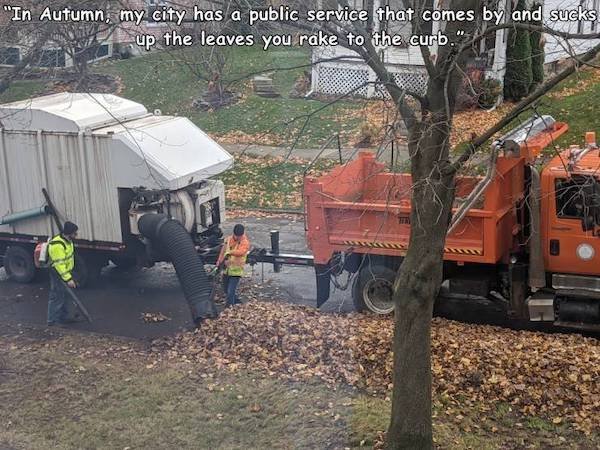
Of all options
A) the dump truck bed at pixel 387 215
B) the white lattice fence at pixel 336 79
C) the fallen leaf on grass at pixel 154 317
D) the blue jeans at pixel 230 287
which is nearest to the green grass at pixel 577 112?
the white lattice fence at pixel 336 79

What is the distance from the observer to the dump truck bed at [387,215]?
10.5m

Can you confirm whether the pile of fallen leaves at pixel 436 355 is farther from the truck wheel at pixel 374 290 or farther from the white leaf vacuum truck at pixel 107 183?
the white leaf vacuum truck at pixel 107 183

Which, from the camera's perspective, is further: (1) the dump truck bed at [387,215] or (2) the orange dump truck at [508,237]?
(1) the dump truck bed at [387,215]

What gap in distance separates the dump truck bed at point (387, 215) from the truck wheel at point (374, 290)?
11.9 inches

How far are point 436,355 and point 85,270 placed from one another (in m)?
6.52

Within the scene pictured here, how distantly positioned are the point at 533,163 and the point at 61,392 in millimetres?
5940

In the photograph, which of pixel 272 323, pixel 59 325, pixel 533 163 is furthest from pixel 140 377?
pixel 533 163

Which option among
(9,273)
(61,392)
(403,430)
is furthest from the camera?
(9,273)

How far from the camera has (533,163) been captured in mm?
10203

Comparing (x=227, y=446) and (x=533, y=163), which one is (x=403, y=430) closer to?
(x=227, y=446)

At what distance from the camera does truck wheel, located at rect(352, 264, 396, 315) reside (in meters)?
11.4

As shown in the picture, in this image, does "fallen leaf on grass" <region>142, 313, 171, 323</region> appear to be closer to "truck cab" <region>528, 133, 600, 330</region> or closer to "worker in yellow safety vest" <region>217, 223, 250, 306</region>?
"worker in yellow safety vest" <region>217, 223, 250, 306</region>

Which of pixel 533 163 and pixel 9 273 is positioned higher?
pixel 533 163

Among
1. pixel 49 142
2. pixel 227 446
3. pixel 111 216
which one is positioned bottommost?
pixel 227 446
